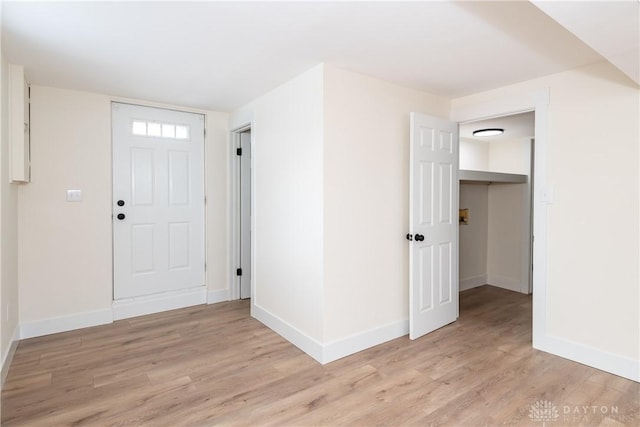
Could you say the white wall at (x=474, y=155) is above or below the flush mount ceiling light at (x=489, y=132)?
below

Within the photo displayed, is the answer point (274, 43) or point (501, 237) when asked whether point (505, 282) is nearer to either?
point (501, 237)

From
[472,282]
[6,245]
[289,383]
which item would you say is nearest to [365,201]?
[289,383]

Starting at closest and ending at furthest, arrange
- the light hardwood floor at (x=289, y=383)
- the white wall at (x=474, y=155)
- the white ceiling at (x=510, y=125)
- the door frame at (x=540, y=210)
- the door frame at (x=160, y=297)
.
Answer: the light hardwood floor at (x=289, y=383), the door frame at (x=540, y=210), the door frame at (x=160, y=297), the white ceiling at (x=510, y=125), the white wall at (x=474, y=155)

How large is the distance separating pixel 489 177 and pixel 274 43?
10.8 feet

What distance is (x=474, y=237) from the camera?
5086mm

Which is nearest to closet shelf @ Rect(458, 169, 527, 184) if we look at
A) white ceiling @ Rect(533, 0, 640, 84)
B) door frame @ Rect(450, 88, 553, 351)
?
door frame @ Rect(450, 88, 553, 351)

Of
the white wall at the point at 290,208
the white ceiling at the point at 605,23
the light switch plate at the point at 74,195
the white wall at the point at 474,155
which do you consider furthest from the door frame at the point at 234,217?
the white wall at the point at 474,155

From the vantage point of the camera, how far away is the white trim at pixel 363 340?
2.77 metres

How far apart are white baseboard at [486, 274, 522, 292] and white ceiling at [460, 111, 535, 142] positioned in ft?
6.65

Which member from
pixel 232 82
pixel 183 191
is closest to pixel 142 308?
pixel 183 191

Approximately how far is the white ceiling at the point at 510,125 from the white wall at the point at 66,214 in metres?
3.89

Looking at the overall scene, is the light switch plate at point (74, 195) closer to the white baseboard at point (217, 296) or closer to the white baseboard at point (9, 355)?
the white baseboard at point (9, 355)

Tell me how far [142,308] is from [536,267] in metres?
3.84

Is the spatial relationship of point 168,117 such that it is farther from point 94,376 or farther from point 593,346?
point 593,346
